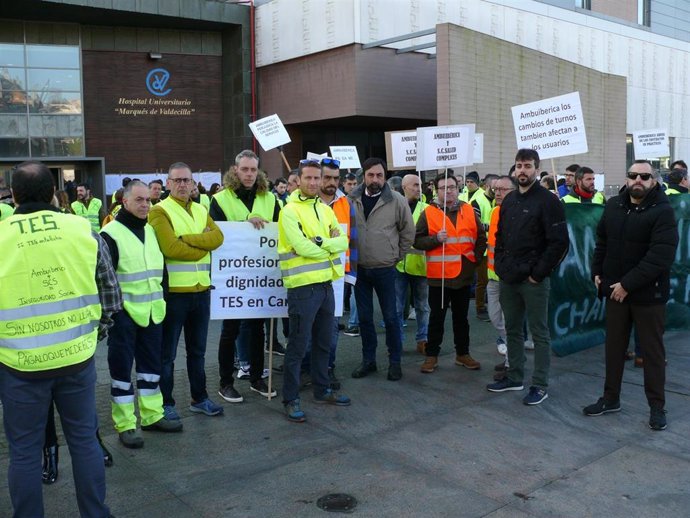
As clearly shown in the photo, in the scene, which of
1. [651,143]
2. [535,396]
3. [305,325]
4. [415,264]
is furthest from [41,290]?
[651,143]

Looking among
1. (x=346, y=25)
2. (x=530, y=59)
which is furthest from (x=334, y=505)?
(x=530, y=59)

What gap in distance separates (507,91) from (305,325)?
16.3m

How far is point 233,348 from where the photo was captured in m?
6.23

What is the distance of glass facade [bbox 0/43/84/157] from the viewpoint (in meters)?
21.6

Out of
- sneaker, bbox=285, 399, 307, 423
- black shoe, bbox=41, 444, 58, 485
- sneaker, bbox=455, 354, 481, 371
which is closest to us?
black shoe, bbox=41, 444, 58, 485

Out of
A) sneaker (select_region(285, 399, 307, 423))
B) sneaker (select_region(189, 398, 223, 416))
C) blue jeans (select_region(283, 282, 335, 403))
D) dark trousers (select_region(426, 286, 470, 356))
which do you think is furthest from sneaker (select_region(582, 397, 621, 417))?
sneaker (select_region(189, 398, 223, 416))

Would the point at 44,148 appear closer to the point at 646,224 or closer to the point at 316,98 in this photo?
the point at 316,98

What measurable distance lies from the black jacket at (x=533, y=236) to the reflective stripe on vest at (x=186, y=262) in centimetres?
267

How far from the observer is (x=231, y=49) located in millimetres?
24031

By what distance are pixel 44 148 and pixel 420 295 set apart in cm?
1814

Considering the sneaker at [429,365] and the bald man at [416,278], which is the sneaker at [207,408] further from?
the bald man at [416,278]

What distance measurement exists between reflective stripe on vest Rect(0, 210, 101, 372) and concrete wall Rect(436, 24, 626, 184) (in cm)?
1534

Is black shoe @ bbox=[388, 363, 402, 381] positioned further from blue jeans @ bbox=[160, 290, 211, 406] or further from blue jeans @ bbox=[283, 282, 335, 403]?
blue jeans @ bbox=[160, 290, 211, 406]

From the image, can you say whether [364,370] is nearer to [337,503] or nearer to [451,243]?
[451,243]
